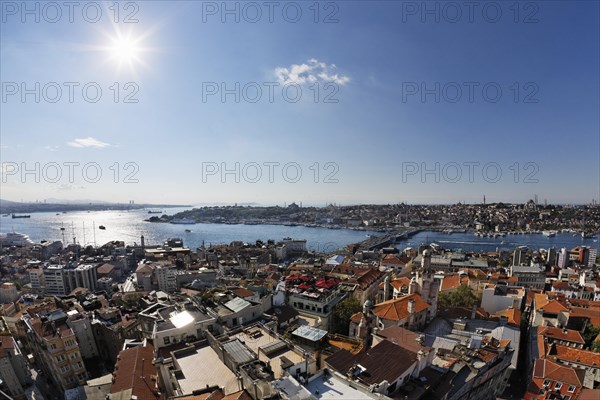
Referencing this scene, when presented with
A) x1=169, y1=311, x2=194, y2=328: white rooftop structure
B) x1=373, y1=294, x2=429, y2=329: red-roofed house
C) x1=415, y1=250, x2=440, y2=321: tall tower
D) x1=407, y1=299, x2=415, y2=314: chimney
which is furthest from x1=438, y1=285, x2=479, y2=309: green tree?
x1=169, y1=311, x2=194, y2=328: white rooftop structure

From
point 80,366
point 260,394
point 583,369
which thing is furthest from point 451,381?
point 80,366

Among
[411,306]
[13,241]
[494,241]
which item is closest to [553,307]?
[411,306]

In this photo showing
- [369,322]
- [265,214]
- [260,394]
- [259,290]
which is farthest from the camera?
[265,214]

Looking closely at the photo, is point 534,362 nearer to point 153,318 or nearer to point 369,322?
point 369,322

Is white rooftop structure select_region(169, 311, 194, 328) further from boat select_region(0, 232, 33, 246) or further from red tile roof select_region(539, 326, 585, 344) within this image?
boat select_region(0, 232, 33, 246)

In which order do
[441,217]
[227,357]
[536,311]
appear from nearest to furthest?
[227,357] < [536,311] < [441,217]

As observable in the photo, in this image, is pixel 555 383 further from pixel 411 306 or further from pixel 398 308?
pixel 398 308
